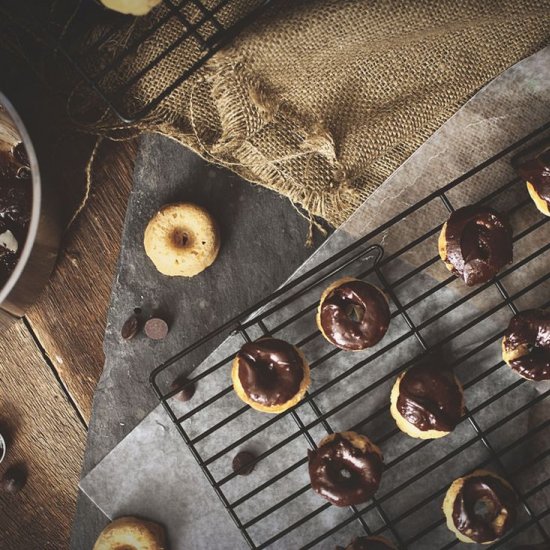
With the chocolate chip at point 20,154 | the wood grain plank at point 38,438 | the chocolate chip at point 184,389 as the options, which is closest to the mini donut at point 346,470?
the chocolate chip at point 184,389

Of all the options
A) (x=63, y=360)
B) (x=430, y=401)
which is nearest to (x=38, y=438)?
(x=63, y=360)

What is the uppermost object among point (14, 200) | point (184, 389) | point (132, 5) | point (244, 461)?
point (132, 5)

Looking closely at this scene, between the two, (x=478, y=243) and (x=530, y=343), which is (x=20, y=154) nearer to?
(x=478, y=243)

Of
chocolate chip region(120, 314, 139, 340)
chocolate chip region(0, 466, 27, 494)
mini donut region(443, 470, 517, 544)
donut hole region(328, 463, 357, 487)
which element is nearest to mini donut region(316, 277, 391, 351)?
donut hole region(328, 463, 357, 487)

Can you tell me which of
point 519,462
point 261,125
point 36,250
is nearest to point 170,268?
point 36,250

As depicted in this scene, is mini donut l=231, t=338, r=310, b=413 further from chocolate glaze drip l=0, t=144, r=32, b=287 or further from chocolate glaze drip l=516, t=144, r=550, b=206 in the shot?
chocolate glaze drip l=516, t=144, r=550, b=206

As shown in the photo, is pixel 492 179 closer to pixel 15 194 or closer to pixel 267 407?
pixel 267 407

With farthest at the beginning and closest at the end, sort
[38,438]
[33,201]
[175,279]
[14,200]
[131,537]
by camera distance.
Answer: [38,438], [175,279], [131,537], [14,200], [33,201]
